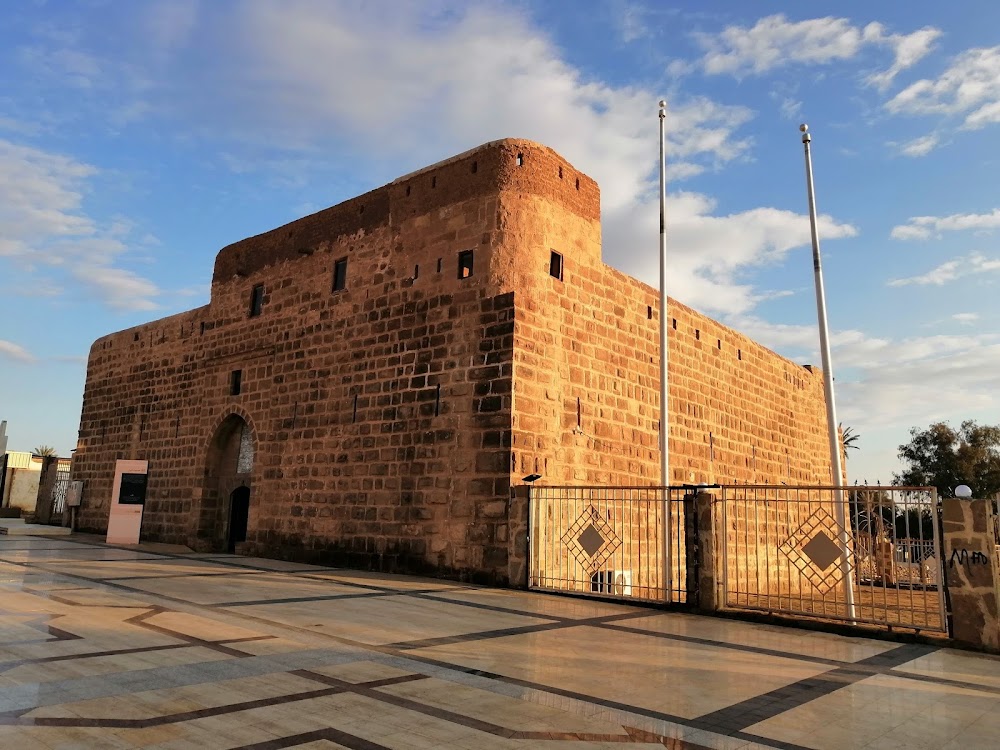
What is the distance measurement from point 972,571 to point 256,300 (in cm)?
1317

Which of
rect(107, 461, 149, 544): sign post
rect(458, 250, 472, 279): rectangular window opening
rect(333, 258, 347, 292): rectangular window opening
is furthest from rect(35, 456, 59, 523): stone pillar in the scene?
rect(458, 250, 472, 279): rectangular window opening

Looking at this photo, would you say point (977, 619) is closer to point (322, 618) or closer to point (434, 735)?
point (434, 735)

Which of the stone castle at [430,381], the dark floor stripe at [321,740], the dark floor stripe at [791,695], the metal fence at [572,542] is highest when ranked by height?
the stone castle at [430,381]

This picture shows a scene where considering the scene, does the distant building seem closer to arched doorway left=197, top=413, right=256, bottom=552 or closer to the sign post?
the sign post

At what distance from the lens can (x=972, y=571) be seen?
5.96m

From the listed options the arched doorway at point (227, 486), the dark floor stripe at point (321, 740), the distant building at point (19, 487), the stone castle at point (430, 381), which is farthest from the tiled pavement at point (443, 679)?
the distant building at point (19, 487)

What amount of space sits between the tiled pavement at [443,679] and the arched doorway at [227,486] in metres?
7.25

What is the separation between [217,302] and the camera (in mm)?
15586

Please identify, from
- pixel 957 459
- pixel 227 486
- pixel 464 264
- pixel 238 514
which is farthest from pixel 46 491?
pixel 957 459

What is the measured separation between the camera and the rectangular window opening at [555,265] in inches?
436

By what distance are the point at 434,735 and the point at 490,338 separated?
7.43 meters

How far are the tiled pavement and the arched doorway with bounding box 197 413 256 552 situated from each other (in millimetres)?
7246

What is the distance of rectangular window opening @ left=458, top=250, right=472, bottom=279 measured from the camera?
35.8 feet

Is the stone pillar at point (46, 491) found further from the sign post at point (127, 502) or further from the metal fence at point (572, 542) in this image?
the metal fence at point (572, 542)
